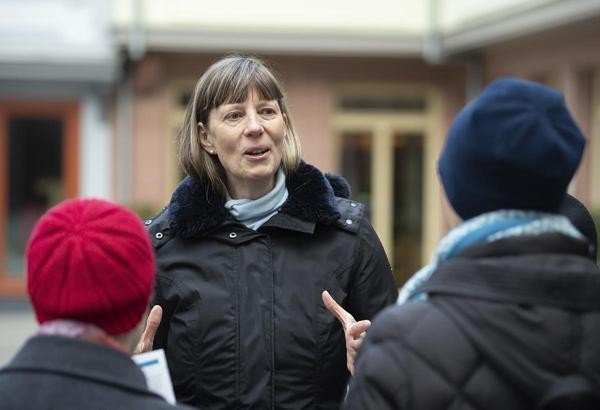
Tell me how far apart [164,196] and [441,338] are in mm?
12340

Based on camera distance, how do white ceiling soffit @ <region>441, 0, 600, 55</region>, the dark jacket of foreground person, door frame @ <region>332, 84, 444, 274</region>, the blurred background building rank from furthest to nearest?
1. door frame @ <region>332, 84, 444, 274</region>
2. the blurred background building
3. white ceiling soffit @ <region>441, 0, 600, 55</region>
4. the dark jacket of foreground person

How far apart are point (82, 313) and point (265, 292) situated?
1080 millimetres

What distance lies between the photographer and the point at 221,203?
3.04m

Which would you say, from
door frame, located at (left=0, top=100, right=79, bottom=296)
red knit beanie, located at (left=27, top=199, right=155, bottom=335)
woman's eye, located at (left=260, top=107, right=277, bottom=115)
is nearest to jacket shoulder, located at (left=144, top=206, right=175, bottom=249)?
woman's eye, located at (left=260, top=107, right=277, bottom=115)

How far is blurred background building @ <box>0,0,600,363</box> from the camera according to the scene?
13180mm

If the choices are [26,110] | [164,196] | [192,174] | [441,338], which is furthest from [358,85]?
[441,338]

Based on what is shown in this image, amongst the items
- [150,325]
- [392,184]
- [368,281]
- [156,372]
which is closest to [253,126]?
[368,281]

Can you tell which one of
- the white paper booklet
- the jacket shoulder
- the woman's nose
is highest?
the woman's nose

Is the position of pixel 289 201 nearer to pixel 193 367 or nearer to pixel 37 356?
pixel 193 367

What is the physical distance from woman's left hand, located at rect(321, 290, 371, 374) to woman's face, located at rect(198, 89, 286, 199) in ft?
1.32

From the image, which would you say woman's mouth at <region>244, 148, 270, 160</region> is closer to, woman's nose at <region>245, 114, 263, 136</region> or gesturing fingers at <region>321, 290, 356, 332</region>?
woman's nose at <region>245, 114, 263, 136</region>

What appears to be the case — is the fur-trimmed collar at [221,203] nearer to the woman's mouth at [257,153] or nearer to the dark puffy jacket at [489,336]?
the woman's mouth at [257,153]

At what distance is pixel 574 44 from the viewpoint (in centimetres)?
1145

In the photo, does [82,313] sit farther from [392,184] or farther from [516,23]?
[392,184]
